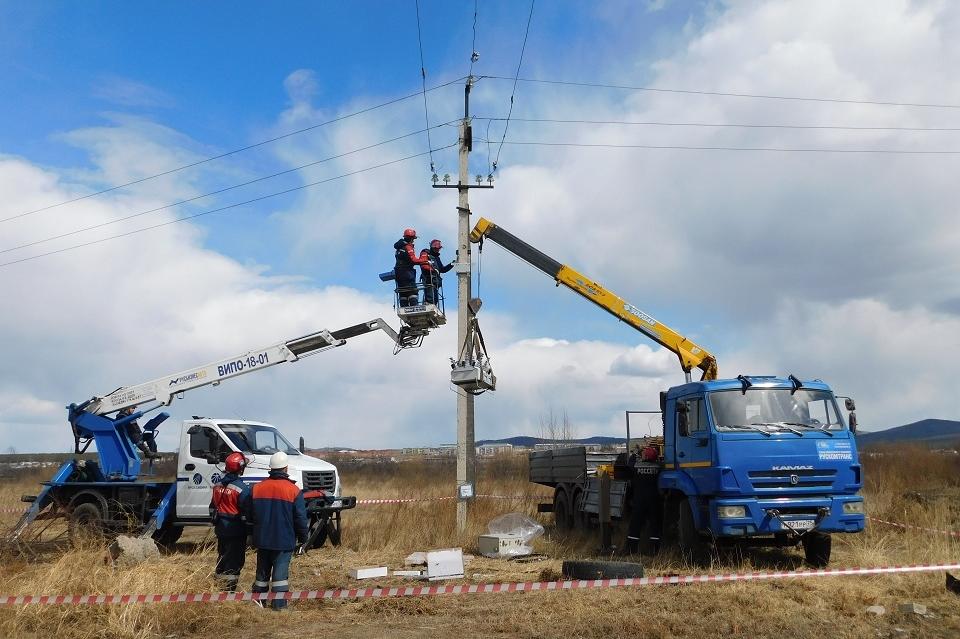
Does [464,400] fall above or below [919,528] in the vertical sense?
above

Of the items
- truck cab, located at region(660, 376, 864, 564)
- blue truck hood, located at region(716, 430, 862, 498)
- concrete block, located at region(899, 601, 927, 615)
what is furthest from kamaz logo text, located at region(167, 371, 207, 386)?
concrete block, located at region(899, 601, 927, 615)

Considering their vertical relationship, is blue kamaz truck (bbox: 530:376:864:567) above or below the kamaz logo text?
below

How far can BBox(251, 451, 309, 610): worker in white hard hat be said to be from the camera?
9141 millimetres

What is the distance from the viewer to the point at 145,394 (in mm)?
16422

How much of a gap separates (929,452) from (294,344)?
1007 inches

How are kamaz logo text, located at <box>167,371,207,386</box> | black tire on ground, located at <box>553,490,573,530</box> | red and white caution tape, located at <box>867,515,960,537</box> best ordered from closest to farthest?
red and white caution tape, located at <box>867,515,960,537</box> < kamaz logo text, located at <box>167,371,207,386</box> < black tire on ground, located at <box>553,490,573,530</box>

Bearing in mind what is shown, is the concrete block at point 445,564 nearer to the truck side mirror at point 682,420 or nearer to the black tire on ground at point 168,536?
the truck side mirror at point 682,420

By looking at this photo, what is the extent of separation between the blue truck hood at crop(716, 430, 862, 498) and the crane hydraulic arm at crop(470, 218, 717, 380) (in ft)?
13.6

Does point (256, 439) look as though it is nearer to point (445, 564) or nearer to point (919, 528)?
point (445, 564)

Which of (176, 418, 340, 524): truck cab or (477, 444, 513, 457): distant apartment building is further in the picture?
(477, 444, 513, 457): distant apartment building

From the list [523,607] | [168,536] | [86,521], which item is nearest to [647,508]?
[523,607]

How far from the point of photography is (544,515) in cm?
2092

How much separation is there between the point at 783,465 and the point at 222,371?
34.5 ft

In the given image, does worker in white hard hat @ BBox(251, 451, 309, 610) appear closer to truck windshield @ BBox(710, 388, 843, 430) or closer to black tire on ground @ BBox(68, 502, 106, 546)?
truck windshield @ BBox(710, 388, 843, 430)
